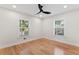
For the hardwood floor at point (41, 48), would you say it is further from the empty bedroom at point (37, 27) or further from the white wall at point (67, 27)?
the white wall at point (67, 27)

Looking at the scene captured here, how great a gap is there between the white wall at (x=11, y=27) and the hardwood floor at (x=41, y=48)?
20 centimetres

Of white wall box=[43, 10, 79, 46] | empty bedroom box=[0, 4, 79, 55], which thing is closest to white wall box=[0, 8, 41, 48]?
empty bedroom box=[0, 4, 79, 55]

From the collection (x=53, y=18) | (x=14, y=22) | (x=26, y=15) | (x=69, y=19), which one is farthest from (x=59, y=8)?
(x=14, y=22)

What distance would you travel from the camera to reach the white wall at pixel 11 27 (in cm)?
229

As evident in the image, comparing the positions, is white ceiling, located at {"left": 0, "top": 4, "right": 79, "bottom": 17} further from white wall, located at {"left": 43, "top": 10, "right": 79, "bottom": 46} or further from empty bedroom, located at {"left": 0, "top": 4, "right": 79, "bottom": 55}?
white wall, located at {"left": 43, "top": 10, "right": 79, "bottom": 46}

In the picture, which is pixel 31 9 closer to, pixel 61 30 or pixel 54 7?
pixel 54 7

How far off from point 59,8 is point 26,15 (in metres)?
0.93

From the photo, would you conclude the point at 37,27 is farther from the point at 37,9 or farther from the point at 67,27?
the point at 67,27

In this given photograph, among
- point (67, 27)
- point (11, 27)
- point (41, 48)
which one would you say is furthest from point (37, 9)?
point (41, 48)

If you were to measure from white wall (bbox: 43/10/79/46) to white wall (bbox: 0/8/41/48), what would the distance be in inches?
12.8

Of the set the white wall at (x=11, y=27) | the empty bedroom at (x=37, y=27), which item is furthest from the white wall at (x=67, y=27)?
the white wall at (x=11, y=27)

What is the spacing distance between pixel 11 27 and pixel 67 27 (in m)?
1.60

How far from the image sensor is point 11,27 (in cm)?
236

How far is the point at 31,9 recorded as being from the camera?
240cm
